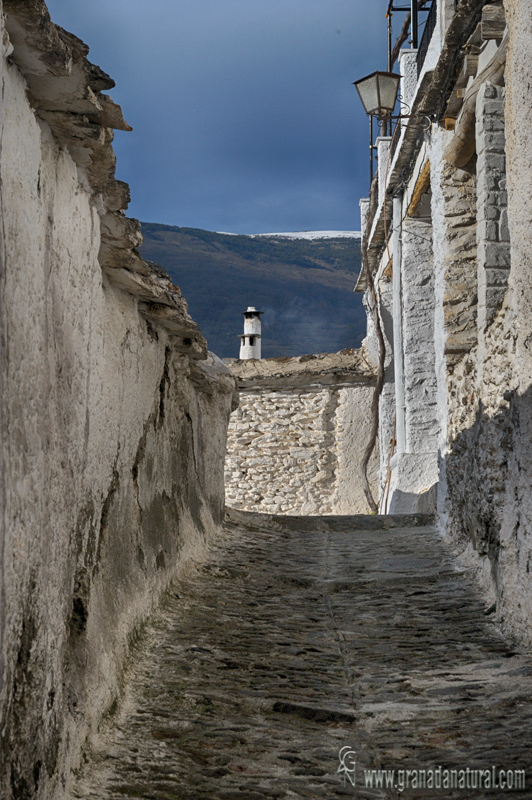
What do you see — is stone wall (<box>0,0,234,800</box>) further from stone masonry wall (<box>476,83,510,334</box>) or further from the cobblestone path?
stone masonry wall (<box>476,83,510,334</box>)

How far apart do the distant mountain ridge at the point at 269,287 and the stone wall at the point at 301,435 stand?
3183 centimetres

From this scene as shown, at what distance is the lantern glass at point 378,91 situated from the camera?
21.9ft

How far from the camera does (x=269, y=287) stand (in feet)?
167

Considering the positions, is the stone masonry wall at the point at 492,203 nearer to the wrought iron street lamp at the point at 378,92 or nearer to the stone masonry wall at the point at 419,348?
the wrought iron street lamp at the point at 378,92

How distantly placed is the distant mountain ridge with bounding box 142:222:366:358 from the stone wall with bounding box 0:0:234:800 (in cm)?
4102

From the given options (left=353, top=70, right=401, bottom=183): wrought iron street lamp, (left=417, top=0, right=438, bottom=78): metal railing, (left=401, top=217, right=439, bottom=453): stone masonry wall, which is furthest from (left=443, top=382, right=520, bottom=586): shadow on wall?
(left=417, top=0, right=438, bottom=78): metal railing

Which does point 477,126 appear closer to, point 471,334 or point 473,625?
point 471,334

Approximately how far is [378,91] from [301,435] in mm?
6052

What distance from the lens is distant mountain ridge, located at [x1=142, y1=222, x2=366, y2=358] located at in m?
47.1

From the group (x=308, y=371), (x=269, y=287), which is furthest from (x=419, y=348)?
(x=269, y=287)

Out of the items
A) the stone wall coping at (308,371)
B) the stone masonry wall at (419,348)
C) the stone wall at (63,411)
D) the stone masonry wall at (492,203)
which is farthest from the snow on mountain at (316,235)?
the stone wall at (63,411)

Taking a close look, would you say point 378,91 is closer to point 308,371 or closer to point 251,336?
point 308,371

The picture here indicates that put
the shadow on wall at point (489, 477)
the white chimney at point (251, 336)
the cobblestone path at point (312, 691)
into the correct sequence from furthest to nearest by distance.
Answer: the white chimney at point (251, 336) → the shadow on wall at point (489, 477) → the cobblestone path at point (312, 691)

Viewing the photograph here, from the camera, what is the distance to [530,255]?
3.03 m
